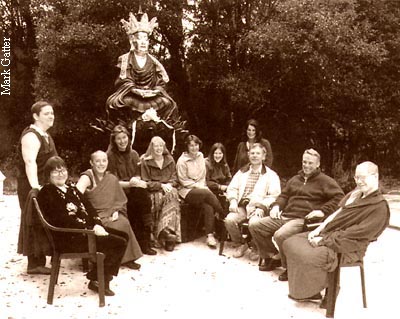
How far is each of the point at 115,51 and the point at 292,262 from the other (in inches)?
372

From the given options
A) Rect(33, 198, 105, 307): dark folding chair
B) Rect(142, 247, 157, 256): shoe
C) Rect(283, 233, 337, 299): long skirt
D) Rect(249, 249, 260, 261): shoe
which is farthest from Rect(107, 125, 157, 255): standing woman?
Rect(283, 233, 337, 299): long skirt

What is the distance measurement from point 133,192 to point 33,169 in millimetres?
1528

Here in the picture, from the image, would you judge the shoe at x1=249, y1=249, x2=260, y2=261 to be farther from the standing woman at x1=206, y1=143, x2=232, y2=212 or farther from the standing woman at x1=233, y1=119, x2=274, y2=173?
the standing woman at x1=233, y1=119, x2=274, y2=173

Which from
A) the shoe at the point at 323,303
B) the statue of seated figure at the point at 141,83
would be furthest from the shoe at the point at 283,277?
the statue of seated figure at the point at 141,83

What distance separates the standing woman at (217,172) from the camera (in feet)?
24.3

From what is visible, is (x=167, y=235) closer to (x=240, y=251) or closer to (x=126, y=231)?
(x=240, y=251)

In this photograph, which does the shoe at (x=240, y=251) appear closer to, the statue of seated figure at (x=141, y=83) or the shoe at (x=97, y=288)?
the shoe at (x=97, y=288)

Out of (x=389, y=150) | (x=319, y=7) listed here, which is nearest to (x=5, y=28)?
(x=319, y=7)

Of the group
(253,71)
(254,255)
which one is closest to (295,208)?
(254,255)

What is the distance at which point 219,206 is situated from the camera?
6.93m

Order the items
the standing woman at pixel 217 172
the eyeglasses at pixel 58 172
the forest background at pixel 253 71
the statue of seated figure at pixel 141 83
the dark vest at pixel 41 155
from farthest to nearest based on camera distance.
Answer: the forest background at pixel 253 71, the statue of seated figure at pixel 141 83, the standing woman at pixel 217 172, the dark vest at pixel 41 155, the eyeglasses at pixel 58 172

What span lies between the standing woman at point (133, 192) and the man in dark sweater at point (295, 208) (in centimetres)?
131

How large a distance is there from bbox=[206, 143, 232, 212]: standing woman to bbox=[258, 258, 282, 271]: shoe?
1.49m

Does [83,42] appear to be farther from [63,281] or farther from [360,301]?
[360,301]
